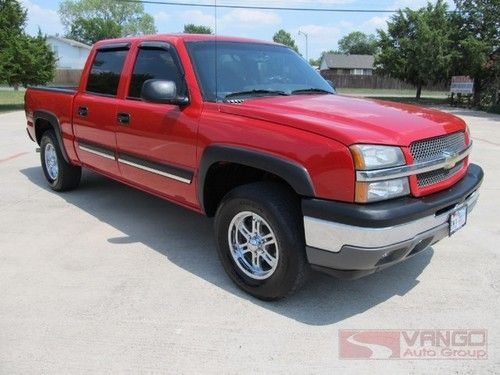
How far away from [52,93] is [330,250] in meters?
4.48

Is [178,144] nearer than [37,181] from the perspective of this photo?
Yes

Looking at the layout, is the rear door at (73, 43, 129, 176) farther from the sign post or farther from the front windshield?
the sign post

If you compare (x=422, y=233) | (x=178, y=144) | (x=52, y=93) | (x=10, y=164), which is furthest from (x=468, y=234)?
(x=10, y=164)

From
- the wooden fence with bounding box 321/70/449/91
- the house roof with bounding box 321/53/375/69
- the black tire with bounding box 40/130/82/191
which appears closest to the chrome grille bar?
the black tire with bounding box 40/130/82/191

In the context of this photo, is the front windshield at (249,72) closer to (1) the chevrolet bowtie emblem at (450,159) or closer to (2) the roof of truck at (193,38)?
(2) the roof of truck at (193,38)

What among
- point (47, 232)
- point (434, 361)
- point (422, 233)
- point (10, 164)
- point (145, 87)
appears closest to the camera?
point (434, 361)

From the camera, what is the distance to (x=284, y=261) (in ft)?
10.9

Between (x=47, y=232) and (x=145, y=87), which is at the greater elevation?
(x=145, y=87)

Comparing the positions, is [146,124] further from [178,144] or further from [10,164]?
[10,164]

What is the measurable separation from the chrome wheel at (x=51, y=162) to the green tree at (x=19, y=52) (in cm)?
1494

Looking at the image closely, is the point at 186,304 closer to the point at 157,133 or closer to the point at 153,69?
the point at 157,133

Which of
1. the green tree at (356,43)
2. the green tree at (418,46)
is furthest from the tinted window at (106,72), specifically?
the green tree at (356,43)

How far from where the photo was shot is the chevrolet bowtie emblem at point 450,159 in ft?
11.2

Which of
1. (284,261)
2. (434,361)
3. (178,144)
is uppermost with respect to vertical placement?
(178,144)
